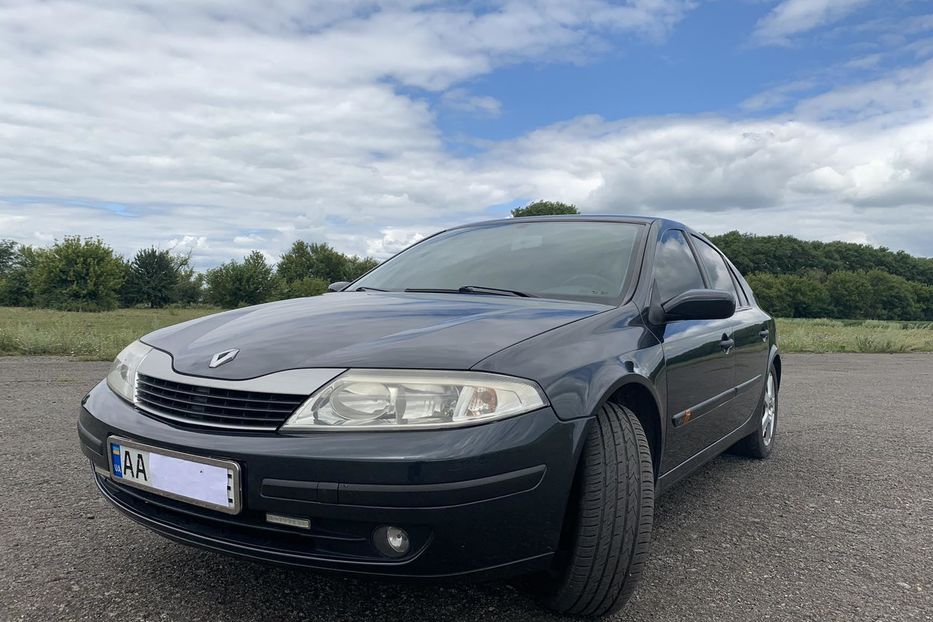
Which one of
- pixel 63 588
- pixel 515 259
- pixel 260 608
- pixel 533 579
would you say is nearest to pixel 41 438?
pixel 63 588

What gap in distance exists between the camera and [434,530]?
1637 mm

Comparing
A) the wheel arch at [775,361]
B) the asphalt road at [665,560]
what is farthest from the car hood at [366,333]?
the wheel arch at [775,361]

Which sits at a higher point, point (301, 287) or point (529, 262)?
point (529, 262)

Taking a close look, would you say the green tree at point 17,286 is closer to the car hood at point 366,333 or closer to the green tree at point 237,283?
the green tree at point 237,283

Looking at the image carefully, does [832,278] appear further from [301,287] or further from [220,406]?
[220,406]

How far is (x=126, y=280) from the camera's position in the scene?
64688mm

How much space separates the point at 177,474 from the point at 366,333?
64 centimetres

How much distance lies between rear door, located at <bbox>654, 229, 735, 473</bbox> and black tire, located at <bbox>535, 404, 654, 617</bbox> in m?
0.51

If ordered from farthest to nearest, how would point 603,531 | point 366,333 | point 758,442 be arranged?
1. point 758,442
2. point 366,333
3. point 603,531

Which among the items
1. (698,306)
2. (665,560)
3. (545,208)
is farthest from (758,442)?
(545,208)

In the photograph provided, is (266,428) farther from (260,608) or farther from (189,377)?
(260,608)

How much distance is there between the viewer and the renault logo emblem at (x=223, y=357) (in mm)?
1913

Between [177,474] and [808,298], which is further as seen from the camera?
[808,298]

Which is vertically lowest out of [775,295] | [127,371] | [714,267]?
[775,295]
